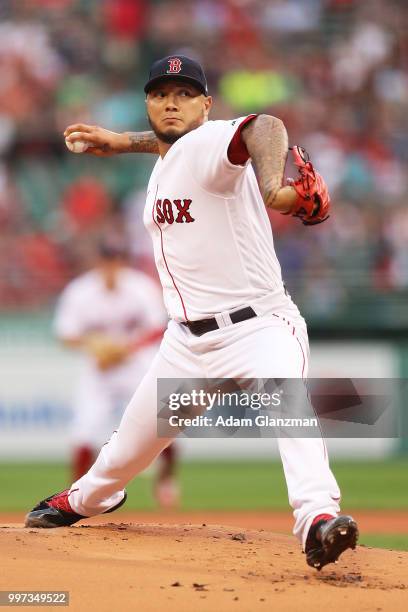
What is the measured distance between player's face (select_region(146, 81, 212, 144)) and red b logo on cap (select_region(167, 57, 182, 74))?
54mm

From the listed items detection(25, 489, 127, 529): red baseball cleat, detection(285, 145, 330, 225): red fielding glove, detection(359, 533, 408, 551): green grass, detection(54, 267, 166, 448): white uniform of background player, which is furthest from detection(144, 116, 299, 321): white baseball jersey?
detection(54, 267, 166, 448): white uniform of background player

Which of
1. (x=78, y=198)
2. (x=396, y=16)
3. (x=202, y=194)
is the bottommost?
(x=202, y=194)

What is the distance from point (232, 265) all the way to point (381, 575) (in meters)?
1.41

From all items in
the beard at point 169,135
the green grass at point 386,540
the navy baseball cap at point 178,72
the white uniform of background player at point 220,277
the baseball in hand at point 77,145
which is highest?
the navy baseball cap at point 178,72

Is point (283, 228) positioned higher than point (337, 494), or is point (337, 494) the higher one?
point (283, 228)

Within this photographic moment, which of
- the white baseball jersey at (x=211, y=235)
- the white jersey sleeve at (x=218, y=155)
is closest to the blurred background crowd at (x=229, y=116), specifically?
the white baseball jersey at (x=211, y=235)

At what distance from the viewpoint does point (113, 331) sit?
9953 millimetres

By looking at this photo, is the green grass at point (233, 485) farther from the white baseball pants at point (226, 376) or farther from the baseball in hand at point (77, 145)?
the baseball in hand at point (77, 145)

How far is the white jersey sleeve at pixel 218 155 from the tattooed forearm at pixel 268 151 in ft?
0.18

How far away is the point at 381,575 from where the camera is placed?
15.9 ft

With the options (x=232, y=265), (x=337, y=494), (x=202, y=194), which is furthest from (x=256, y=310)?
(x=337, y=494)

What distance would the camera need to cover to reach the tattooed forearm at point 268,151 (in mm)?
4203

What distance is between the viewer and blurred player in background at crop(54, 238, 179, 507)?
9.74 metres

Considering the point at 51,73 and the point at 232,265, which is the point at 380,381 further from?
the point at 232,265
